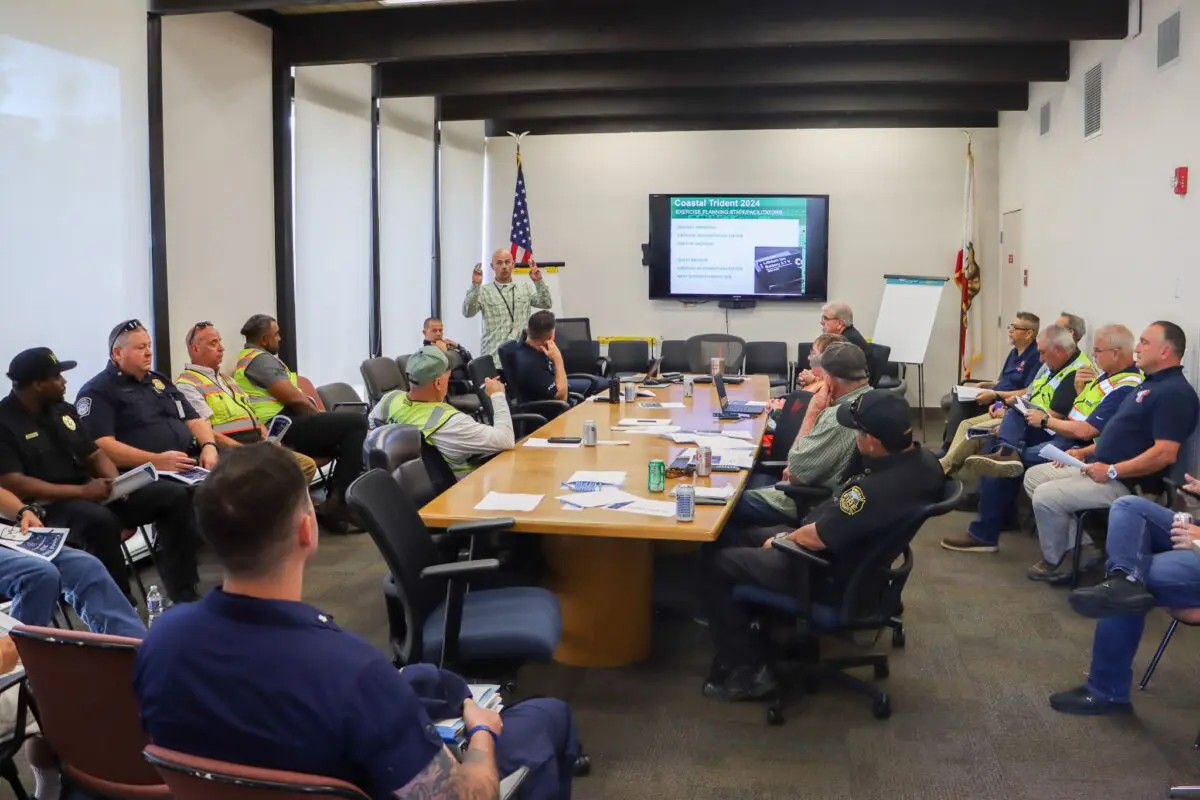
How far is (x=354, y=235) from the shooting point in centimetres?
829

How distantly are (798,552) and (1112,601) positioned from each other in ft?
3.47

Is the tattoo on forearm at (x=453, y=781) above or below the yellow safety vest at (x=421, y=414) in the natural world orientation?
below

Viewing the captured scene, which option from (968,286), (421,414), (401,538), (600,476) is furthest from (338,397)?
(968,286)

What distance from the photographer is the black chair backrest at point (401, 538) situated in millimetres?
2949

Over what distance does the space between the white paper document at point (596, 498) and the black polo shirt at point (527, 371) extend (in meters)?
3.39

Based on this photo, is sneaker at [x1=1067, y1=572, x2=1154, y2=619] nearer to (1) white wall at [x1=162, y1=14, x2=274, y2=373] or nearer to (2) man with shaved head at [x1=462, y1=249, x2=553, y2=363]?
(1) white wall at [x1=162, y1=14, x2=274, y2=373]

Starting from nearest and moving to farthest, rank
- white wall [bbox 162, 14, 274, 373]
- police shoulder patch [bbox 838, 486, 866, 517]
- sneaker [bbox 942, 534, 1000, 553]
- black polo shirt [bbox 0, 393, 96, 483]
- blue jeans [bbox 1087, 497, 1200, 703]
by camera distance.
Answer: police shoulder patch [bbox 838, 486, 866, 517] → blue jeans [bbox 1087, 497, 1200, 703] → black polo shirt [bbox 0, 393, 96, 483] → sneaker [bbox 942, 534, 1000, 553] → white wall [bbox 162, 14, 274, 373]

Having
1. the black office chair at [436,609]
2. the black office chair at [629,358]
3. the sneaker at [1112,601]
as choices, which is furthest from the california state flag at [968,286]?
the black office chair at [436,609]

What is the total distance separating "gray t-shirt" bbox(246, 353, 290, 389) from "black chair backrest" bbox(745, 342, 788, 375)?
516 cm

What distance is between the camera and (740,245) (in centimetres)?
1102

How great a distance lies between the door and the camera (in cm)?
936

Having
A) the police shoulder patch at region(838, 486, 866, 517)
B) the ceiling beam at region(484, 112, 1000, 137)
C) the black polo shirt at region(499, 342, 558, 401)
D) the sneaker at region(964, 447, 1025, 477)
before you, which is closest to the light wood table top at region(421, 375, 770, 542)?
the police shoulder patch at region(838, 486, 866, 517)

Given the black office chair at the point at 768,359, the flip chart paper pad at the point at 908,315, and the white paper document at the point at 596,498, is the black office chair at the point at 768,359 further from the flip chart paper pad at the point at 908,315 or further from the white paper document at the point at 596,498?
the white paper document at the point at 596,498

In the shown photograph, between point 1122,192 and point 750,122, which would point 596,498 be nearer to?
point 1122,192
